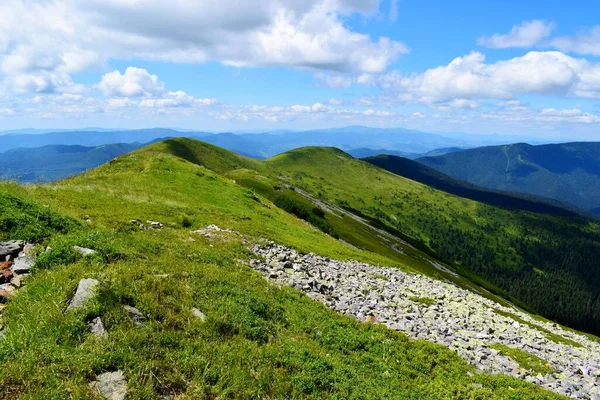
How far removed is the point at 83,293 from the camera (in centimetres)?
1066

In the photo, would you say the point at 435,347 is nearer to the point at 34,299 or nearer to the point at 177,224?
the point at 34,299

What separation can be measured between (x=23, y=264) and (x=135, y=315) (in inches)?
230

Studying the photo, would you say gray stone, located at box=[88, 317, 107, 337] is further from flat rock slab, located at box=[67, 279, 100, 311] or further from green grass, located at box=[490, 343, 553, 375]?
green grass, located at box=[490, 343, 553, 375]

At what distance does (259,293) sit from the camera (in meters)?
16.0

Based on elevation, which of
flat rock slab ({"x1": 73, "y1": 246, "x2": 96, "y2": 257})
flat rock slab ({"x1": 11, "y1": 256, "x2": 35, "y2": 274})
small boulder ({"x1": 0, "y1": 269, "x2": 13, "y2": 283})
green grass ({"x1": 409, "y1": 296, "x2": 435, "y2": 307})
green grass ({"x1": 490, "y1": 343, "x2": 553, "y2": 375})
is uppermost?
flat rock slab ({"x1": 73, "y1": 246, "x2": 96, "y2": 257})

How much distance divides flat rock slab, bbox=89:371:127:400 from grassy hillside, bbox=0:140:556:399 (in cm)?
16

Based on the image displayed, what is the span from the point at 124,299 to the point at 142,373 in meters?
3.40

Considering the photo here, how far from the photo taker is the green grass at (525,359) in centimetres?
1758

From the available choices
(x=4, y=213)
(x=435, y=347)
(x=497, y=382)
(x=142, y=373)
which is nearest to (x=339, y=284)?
(x=435, y=347)

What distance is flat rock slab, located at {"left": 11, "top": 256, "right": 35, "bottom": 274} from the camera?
1255 centimetres

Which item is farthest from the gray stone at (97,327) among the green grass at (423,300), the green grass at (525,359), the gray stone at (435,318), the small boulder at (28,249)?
the green grass at (423,300)

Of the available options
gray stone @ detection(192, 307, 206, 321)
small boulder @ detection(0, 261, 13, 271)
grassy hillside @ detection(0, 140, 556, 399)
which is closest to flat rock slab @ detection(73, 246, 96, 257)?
grassy hillside @ detection(0, 140, 556, 399)

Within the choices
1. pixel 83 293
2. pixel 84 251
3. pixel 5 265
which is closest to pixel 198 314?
pixel 83 293

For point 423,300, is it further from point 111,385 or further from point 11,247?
point 11,247
